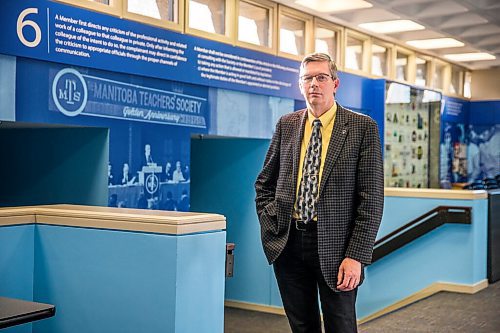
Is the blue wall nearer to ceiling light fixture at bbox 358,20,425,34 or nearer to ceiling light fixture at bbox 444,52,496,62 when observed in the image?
ceiling light fixture at bbox 358,20,425,34

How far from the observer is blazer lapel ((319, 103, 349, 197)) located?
2898 millimetres

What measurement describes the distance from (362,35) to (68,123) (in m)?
5.59

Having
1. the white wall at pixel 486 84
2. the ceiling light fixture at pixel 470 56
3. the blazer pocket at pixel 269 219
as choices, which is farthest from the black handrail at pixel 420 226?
the white wall at pixel 486 84

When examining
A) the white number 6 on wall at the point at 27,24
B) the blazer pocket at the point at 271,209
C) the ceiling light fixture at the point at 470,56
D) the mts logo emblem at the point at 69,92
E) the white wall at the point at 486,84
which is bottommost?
the blazer pocket at the point at 271,209

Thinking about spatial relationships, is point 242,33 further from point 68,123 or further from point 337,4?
point 68,123

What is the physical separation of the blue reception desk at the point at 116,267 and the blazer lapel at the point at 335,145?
27.2 inches

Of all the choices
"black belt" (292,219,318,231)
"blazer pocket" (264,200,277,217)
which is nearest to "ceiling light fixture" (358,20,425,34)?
"blazer pocket" (264,200,277,217)

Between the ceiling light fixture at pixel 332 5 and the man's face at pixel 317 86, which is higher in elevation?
the ceiling light fixture at pixel 332 5

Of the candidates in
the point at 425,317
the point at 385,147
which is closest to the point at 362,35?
the point at 385,147

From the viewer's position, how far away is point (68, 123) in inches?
201

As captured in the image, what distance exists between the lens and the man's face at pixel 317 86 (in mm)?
2926

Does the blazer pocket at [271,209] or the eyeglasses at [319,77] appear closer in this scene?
the eyeglasses at [319,77]

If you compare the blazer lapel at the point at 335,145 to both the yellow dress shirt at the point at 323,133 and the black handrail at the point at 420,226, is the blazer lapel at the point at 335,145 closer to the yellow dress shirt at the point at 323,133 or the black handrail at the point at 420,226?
the yellow dress shirt at the point at 323,133

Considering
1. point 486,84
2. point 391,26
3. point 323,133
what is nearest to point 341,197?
point 323,133
